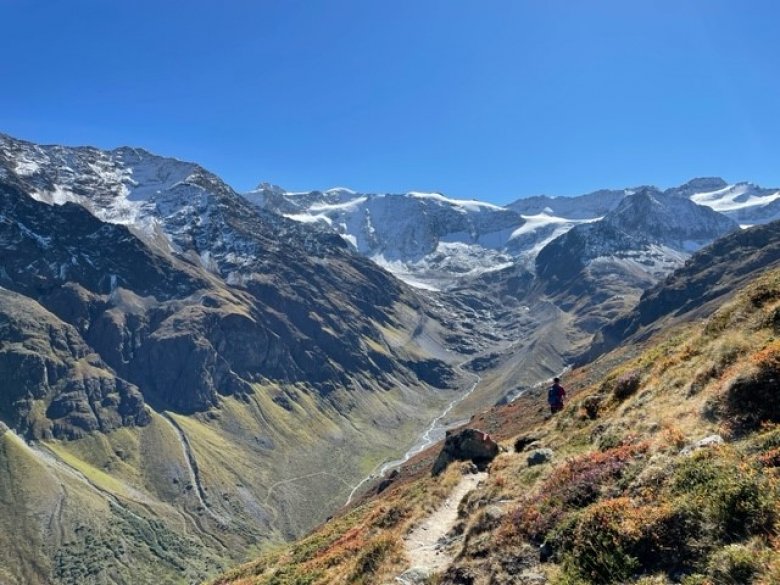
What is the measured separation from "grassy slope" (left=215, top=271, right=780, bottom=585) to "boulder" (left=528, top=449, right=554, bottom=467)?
2.51ft

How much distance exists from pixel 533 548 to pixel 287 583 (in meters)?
16.5

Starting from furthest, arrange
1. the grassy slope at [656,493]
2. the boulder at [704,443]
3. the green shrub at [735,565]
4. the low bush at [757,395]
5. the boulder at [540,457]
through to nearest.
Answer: the boulder at [540,457], the low bush at [757,395], the boulder at [704,443], the grassy slope at [656,493], the green shrub at [735,565]

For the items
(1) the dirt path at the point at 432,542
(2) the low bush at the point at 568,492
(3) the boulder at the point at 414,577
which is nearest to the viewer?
(2) the low bush at the point at 568,492

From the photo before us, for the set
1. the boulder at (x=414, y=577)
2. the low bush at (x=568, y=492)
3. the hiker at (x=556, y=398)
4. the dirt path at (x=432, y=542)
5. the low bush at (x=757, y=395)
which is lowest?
the dirt path at (x=432, y=542)

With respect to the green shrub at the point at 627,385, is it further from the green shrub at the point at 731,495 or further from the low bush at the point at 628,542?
the low bush at the point at 628,542

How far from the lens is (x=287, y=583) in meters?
26.8

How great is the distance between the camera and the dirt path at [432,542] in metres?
18.1

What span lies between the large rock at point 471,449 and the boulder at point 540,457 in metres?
8.51

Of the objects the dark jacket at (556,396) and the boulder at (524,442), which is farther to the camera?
the dark jacket at (556,396)

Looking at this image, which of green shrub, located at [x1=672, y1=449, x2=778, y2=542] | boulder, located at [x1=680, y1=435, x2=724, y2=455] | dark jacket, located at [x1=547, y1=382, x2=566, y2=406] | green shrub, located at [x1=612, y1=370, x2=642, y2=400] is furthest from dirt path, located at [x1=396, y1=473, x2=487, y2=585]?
dark jacket, located at [x1=547, y1=382, x2=566, y2=406]

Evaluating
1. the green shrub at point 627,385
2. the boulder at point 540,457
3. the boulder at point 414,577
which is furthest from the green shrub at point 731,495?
the green shrub at point 627,385

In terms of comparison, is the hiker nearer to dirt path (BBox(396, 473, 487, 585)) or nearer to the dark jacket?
the dark jacket

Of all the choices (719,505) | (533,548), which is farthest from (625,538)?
(533,548)

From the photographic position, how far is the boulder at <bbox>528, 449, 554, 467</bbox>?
76.9ft
